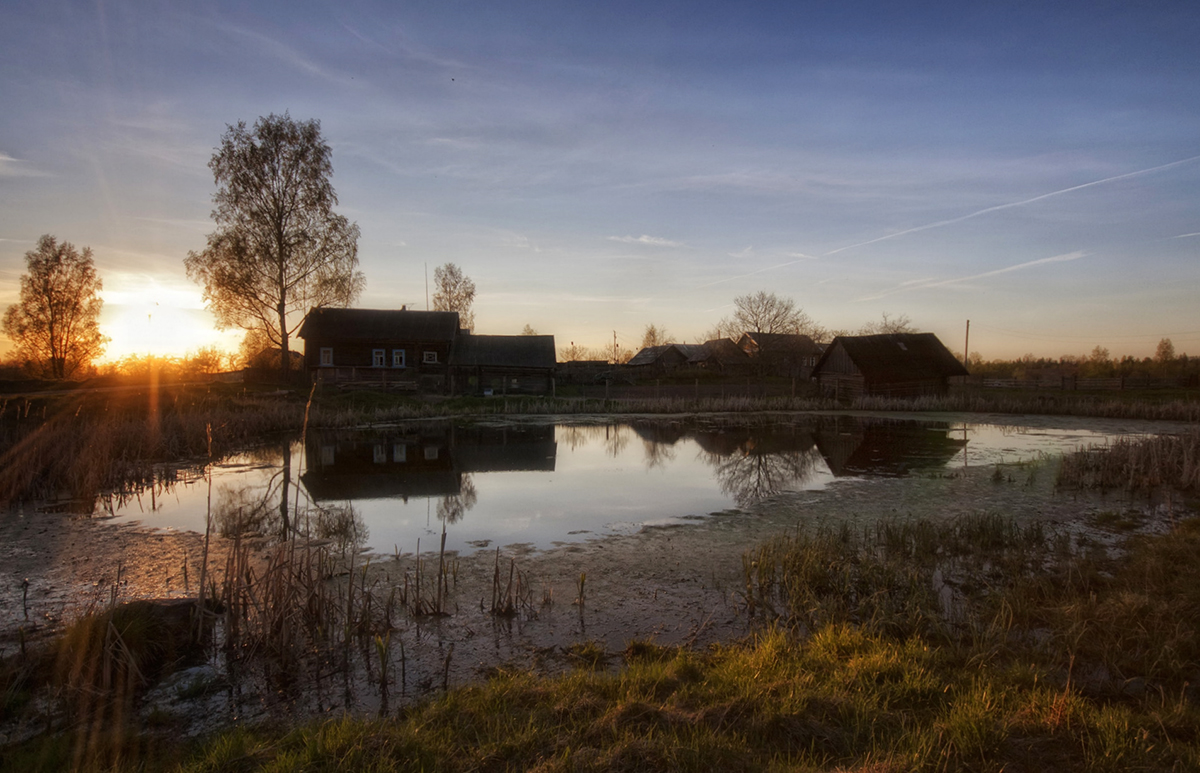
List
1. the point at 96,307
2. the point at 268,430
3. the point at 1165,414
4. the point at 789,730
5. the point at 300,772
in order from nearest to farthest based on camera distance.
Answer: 1. the point at 300,772
2. the point at 789,730
3. the point at 268,430
4. the point at 1165,414
5. the point at 96,307

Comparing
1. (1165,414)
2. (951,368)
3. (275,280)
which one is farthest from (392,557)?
(951,368)

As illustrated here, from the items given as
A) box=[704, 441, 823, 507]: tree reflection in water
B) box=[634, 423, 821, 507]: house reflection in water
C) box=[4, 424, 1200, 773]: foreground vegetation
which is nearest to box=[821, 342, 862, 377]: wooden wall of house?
box=[634, 423, 821, 507]: house reflection in water

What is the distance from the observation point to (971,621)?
486cm

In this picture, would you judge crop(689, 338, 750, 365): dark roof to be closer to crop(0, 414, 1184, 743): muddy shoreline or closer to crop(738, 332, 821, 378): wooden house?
crop(738, 332, 821, 378): wooden house

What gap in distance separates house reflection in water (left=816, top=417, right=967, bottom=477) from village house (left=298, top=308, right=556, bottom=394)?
64.5 ft

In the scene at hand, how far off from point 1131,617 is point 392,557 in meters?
6.96

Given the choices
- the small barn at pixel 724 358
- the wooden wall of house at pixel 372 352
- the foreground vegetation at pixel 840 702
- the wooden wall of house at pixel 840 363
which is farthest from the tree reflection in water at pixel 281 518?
the small barn at pixel 724 358

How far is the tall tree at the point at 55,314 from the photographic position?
3528 cm

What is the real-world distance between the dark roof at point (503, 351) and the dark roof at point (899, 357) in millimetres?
17543

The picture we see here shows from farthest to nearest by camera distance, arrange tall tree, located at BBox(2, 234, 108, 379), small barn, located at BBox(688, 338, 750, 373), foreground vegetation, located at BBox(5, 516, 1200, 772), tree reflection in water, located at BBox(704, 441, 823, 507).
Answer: small barn, located at BBox(688, 338, 750, 373) → tall tree, located at BBox(2, 234, 108, 379) → tree reflection in water, located at BBox(704, 441, 823, 507) → foreground vegetation, located at BBox(5, 516, 1200, 772)

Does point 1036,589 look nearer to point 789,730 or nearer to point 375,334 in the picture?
point 789,730

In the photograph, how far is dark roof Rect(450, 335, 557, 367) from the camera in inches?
1496

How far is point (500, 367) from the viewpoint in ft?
125

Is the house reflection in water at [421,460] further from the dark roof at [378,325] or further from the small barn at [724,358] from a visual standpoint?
the small barn at [724,358]
